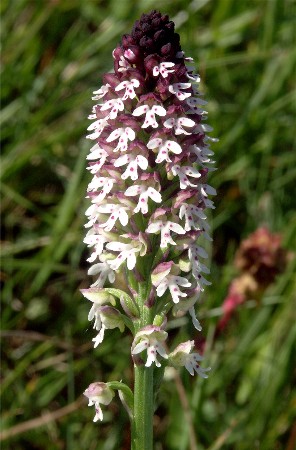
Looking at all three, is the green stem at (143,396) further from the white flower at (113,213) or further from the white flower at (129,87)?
the white flower at (129,87)

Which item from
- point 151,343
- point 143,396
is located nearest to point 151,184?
point 151,343

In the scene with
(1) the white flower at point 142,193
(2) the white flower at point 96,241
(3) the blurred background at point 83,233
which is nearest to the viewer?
(1) the white flower at point 142,193

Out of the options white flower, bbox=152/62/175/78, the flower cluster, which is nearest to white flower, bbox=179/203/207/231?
the flower cluster

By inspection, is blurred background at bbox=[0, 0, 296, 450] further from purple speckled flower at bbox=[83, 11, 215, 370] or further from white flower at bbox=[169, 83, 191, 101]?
white flower at bbox=[169, 83, 191, 101]

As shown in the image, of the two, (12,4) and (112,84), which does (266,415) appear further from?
(12,4)

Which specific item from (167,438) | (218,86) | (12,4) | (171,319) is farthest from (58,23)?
(167,438)

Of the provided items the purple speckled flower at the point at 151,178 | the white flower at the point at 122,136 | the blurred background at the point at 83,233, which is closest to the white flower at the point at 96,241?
the purple speckled flower at the point at 151,178

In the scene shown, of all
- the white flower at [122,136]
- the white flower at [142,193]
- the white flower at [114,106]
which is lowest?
the white flower at [142,193]

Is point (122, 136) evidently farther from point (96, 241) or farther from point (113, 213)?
point (96, 241)
